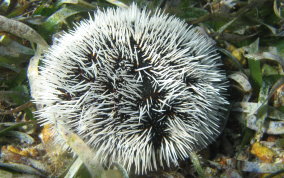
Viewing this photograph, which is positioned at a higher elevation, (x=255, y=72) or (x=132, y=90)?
(x=255, y=72)

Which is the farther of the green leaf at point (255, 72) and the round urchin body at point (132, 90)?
the green leaf at point (255, 72)

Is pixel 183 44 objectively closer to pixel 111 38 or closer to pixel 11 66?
pixel 111 38

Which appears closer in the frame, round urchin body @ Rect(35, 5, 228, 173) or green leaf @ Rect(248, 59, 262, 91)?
round urchin body @ Rect(35, 5, 228, 173)

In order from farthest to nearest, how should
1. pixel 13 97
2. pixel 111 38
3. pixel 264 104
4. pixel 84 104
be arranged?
pixel 13 97
pixel 264 104
pixel 111 38
pixel 84 104

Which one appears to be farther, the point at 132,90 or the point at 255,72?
the point at 255,72

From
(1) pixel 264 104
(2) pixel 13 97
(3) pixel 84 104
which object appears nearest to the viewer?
(3) pixel 84 104

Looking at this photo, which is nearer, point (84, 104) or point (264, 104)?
point (84, 104)

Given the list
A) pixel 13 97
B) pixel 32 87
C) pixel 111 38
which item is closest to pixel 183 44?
pixel 111 38

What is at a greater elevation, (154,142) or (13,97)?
(13,97)
